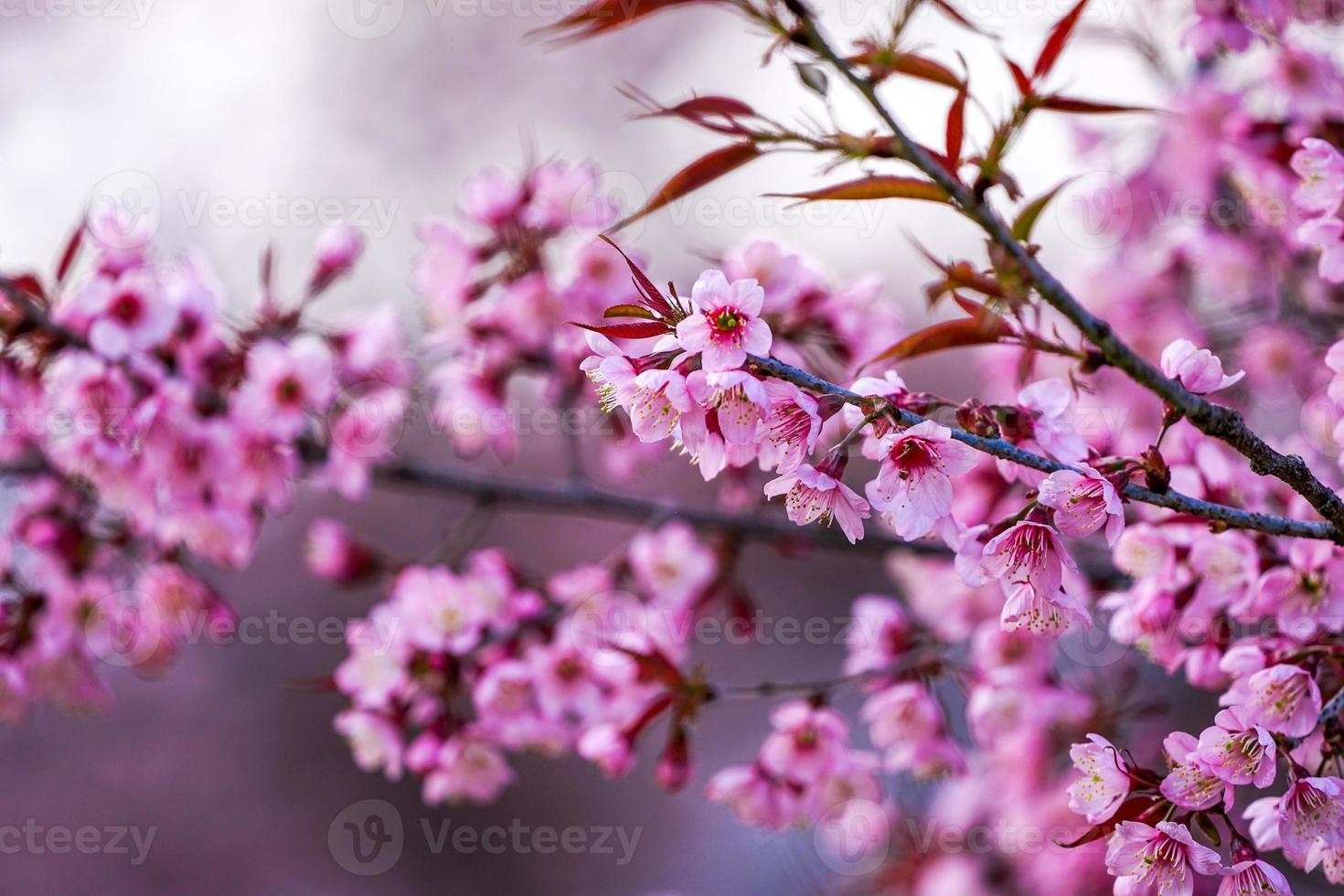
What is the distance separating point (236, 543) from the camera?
1.87 meters

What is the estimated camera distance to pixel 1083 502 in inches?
33.9

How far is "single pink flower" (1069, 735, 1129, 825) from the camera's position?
3.00 feet

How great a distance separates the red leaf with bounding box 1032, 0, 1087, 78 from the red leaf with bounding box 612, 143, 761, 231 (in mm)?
324

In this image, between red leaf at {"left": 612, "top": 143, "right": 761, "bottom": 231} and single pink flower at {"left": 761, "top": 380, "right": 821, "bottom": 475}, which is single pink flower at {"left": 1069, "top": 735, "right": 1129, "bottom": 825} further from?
red leaf at {"left": 612, "top": 143, "right": 761, "bottom": 231}

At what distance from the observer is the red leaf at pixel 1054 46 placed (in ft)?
3.67

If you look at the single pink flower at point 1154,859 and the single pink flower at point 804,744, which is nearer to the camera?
the single pink flower at point 1154,859

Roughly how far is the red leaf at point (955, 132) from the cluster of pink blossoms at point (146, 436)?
3.82 ft

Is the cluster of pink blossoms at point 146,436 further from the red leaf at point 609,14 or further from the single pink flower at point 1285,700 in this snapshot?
the single pink flower at point 1285,700

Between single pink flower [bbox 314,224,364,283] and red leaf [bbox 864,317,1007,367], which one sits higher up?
red leaf [bbox 864,317,1007,367]

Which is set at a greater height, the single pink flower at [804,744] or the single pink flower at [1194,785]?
the single pink flower at [1194,785]
